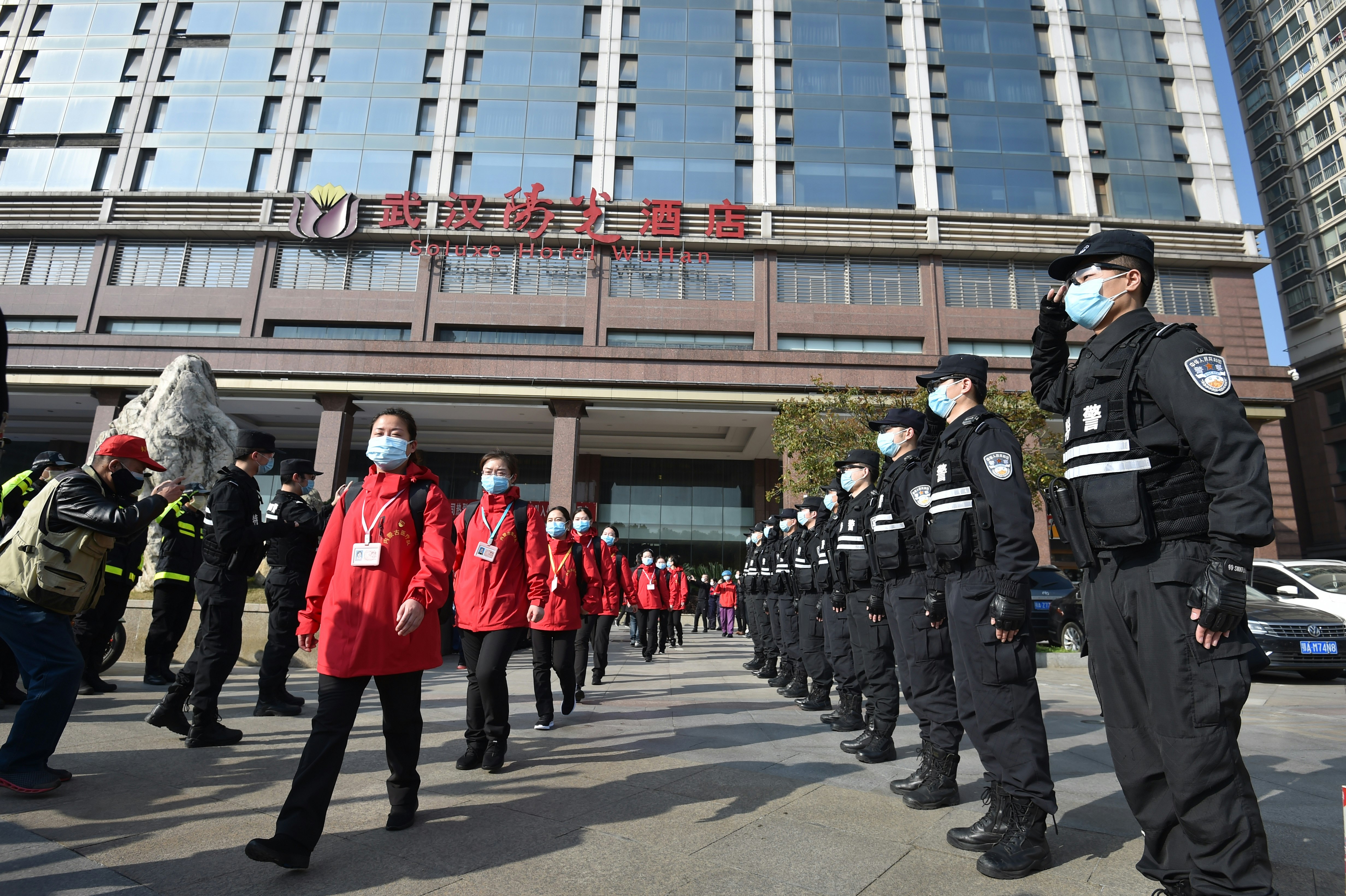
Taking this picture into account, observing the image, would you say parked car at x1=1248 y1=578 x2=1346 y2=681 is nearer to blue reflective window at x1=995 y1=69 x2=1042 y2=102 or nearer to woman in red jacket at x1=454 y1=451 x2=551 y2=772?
woman in red jacket at x1=454 y1=451 x2=551 y2=772

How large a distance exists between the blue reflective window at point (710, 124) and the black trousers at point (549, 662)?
93.6ft

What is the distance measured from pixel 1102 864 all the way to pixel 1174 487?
1.78 metres

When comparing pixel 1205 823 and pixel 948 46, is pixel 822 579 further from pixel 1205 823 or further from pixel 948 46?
pixel 948 46

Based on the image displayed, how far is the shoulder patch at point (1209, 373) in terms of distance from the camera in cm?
239

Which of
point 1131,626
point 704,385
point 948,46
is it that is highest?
point 948,46

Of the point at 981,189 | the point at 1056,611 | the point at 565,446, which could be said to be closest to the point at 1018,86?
the point at 981,189

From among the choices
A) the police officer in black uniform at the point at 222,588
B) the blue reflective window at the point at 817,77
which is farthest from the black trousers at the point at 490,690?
the blue reflective window at the point at 817,77

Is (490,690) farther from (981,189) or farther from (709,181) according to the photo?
(981,189)

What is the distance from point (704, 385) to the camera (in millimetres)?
26375

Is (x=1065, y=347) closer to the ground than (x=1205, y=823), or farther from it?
farther from it

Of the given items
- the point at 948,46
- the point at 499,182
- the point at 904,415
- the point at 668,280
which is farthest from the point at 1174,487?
the point at 948,46

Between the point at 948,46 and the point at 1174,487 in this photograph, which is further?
the point at 948,46

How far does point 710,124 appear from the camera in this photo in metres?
Result: 30.6

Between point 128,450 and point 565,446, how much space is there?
71.7ft
